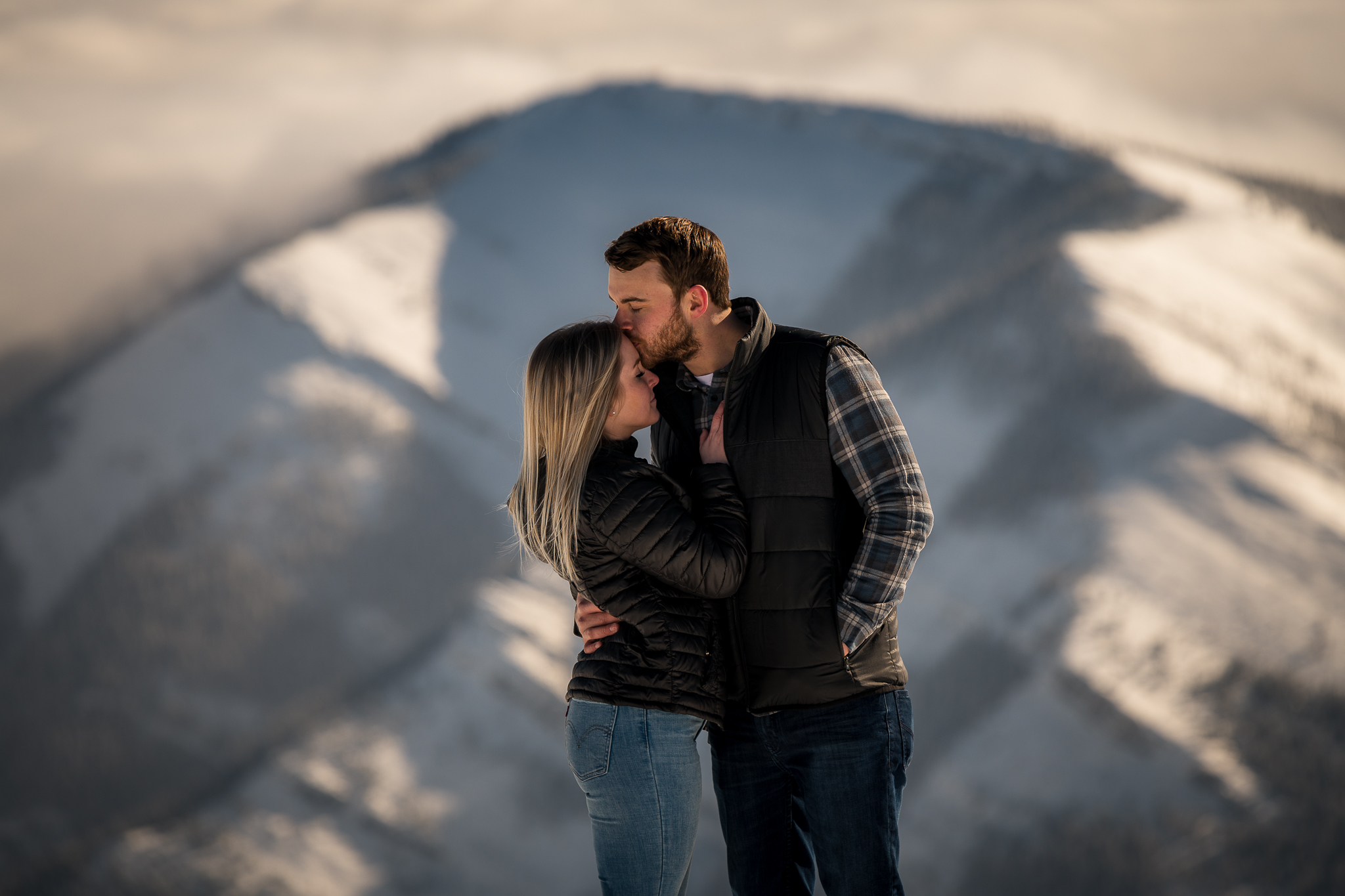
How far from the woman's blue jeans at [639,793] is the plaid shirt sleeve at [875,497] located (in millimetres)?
569

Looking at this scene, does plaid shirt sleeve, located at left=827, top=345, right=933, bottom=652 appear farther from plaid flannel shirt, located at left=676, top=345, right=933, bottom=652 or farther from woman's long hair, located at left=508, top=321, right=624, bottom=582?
woman's long hair, located at left=508, top=321, right=624, bottom=582

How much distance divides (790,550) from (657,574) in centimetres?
42

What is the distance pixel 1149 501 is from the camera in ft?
55.7

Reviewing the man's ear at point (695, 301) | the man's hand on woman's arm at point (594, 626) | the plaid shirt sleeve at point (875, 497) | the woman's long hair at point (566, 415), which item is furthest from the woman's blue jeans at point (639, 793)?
the man's ear at point (695, 301)

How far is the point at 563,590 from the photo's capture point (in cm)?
1884

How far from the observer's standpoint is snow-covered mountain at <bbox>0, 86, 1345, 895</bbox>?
14.5m

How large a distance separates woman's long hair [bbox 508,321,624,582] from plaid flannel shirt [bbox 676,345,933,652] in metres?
0.67

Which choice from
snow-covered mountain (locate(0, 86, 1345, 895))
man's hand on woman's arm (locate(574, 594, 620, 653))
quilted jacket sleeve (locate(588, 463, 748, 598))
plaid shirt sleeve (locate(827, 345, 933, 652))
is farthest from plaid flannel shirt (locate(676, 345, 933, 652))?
snow-covered mountain (locate(0, 86, 1345, 895))

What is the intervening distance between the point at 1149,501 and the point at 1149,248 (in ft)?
28.5

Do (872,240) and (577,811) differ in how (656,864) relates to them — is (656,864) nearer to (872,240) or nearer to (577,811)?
(577,811)

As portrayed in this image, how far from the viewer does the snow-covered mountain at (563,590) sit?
1448 centimetres

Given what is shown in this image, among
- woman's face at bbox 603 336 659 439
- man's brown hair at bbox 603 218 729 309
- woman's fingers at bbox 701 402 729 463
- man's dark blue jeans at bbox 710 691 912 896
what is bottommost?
man's dark blue jeans at bbox 710 691 912 896

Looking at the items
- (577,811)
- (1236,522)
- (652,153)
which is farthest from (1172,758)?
(652,153)

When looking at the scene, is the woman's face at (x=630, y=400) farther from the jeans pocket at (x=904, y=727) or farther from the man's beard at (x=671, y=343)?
the jeans pocket at (x=904, y=727)
